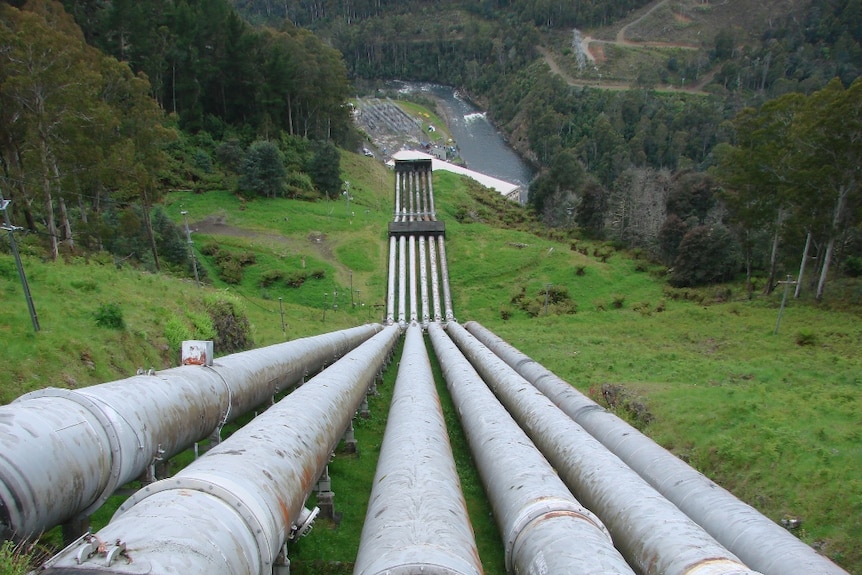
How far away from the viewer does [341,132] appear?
84.1 metres

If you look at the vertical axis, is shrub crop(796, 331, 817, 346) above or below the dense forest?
below

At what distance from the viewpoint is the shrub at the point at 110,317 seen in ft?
54.0

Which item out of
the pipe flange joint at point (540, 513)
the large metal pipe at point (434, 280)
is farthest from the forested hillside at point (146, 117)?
the pipe flange joint at point (540, 513)

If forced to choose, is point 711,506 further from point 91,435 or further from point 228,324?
point 228,324

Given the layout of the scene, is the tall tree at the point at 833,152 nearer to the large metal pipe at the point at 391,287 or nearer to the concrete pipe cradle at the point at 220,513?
the large metal pipe at the point at 391,287

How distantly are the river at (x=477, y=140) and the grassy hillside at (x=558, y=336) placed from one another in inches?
2172

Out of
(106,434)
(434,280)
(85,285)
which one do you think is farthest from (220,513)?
(434,280)

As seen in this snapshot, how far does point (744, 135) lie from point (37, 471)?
43.6 metres

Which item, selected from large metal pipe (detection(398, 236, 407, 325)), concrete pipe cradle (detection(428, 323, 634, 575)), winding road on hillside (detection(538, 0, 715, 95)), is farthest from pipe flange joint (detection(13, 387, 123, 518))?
winding road on hillside (detection(538, 0, 715, 95))

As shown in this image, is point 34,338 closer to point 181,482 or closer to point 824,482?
point 181,482

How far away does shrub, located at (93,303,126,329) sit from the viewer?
16.5m

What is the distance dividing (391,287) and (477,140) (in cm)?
10286

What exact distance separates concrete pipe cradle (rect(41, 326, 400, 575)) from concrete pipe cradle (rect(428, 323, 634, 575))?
3.12 m

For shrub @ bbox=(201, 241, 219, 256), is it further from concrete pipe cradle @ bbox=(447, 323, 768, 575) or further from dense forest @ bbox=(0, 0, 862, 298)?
concrete pipe cradle @ bbox=(447, 323, 768, 575)
